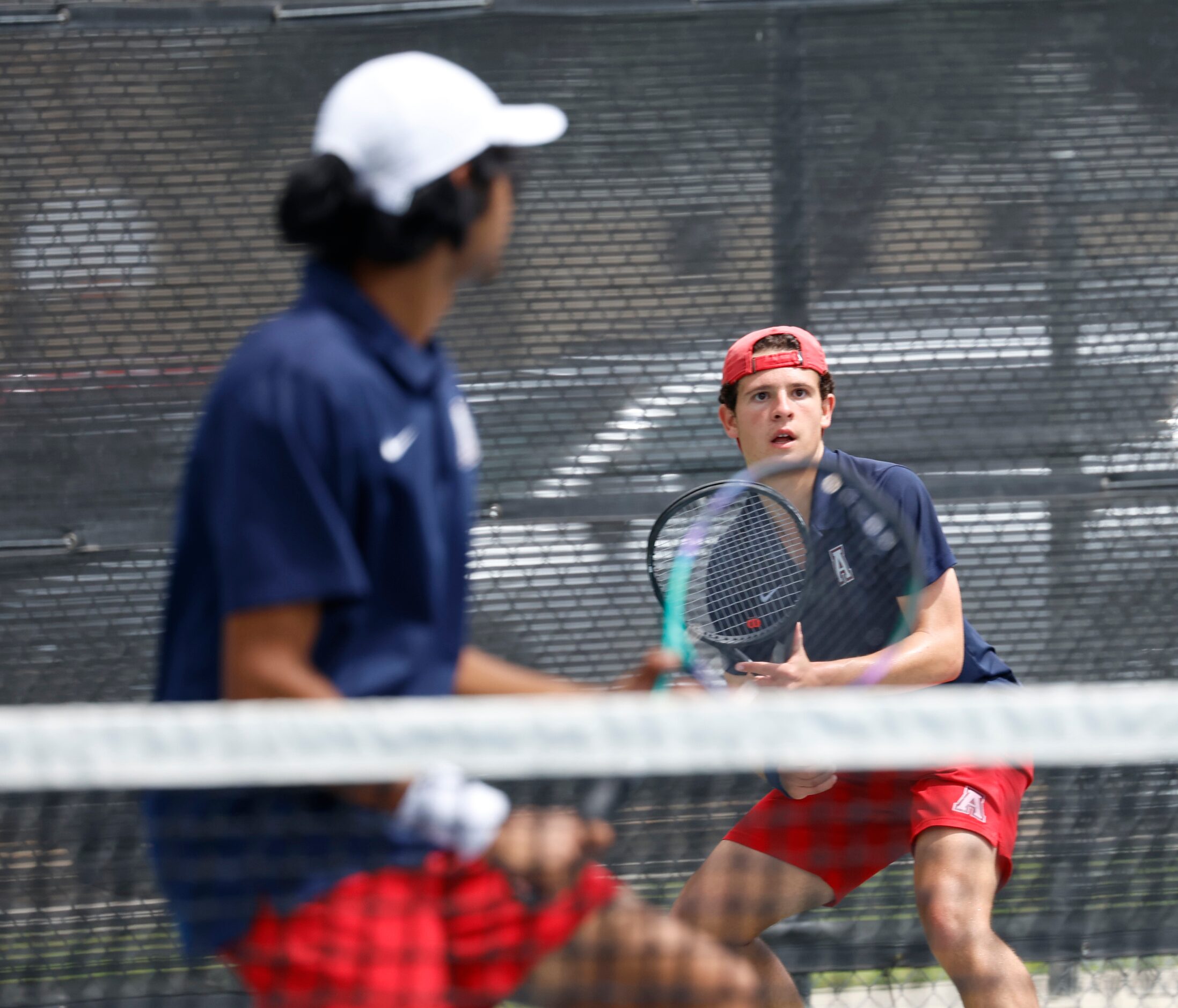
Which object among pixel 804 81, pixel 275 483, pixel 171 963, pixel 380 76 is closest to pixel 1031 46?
pixel 804 81

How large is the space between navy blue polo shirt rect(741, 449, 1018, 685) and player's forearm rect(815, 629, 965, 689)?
102 mm

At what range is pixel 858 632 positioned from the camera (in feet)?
7.44

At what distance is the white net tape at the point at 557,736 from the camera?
3.65ft

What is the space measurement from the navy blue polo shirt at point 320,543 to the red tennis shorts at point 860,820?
46.1 inches

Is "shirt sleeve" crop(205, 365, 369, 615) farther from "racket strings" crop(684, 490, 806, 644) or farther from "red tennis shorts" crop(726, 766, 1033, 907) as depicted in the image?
"red tennis shorts" crop(726, 766, 1033, 907)

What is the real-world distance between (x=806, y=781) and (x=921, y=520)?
1.60 feet

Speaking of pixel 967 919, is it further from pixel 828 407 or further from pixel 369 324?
pixel 369 324

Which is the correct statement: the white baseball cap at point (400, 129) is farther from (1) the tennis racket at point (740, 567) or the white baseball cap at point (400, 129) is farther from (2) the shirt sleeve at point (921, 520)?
(2) the shirt sleeve at point (921, 520)

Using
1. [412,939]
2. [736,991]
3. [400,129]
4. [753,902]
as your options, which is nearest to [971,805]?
[753,902]


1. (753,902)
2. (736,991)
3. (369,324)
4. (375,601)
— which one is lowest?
(753,902)

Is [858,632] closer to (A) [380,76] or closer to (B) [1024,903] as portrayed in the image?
(B) [1024,903]

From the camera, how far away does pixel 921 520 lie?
219cm

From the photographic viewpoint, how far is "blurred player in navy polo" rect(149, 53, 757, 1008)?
1.06 meters

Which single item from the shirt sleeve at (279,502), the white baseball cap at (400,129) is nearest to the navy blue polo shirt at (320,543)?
the shirt sleeve at (279,502)
